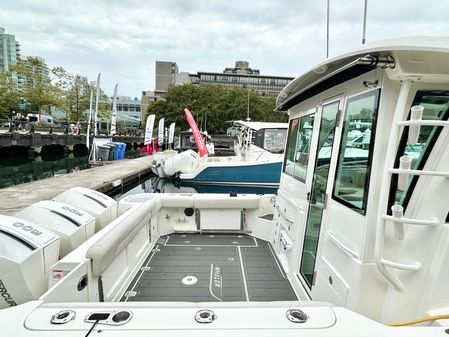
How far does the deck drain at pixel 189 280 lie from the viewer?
2.81 meters

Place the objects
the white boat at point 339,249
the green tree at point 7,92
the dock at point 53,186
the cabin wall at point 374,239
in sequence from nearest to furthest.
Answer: the white boat at point 339,249 → the cabin wall at point 374,239 → the dock at point 53,186 → the green tree at point 7,92

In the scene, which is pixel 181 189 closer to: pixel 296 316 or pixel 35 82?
pixel 296 316

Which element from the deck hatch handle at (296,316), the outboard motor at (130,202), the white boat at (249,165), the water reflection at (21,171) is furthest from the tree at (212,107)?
the deck hatch handle at (296,316)

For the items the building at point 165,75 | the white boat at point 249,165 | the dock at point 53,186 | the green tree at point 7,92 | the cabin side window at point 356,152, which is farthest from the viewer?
the building at point 165,75

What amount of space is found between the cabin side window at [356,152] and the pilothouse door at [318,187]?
177 millimetres

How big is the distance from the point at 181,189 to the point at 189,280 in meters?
9.91

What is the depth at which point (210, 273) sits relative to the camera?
9.89 ft

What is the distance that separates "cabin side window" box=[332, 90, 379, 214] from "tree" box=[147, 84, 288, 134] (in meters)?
38.7

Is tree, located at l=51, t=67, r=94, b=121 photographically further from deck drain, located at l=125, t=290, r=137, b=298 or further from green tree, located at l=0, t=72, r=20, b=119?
deck drain, located at l=125, t=290, r=137, b=298

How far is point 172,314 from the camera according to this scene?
130 cm

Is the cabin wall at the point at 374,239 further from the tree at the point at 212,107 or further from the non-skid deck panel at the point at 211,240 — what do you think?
the tree at the point at 212,107

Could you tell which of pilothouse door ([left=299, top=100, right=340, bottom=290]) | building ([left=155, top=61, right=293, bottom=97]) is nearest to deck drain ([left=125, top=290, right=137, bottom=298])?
pilothouse door ([left=299, top=100, right=340, bottom=290])

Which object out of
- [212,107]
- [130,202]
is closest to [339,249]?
[130,202]

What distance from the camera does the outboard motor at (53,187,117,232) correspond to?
2953 millimetres
